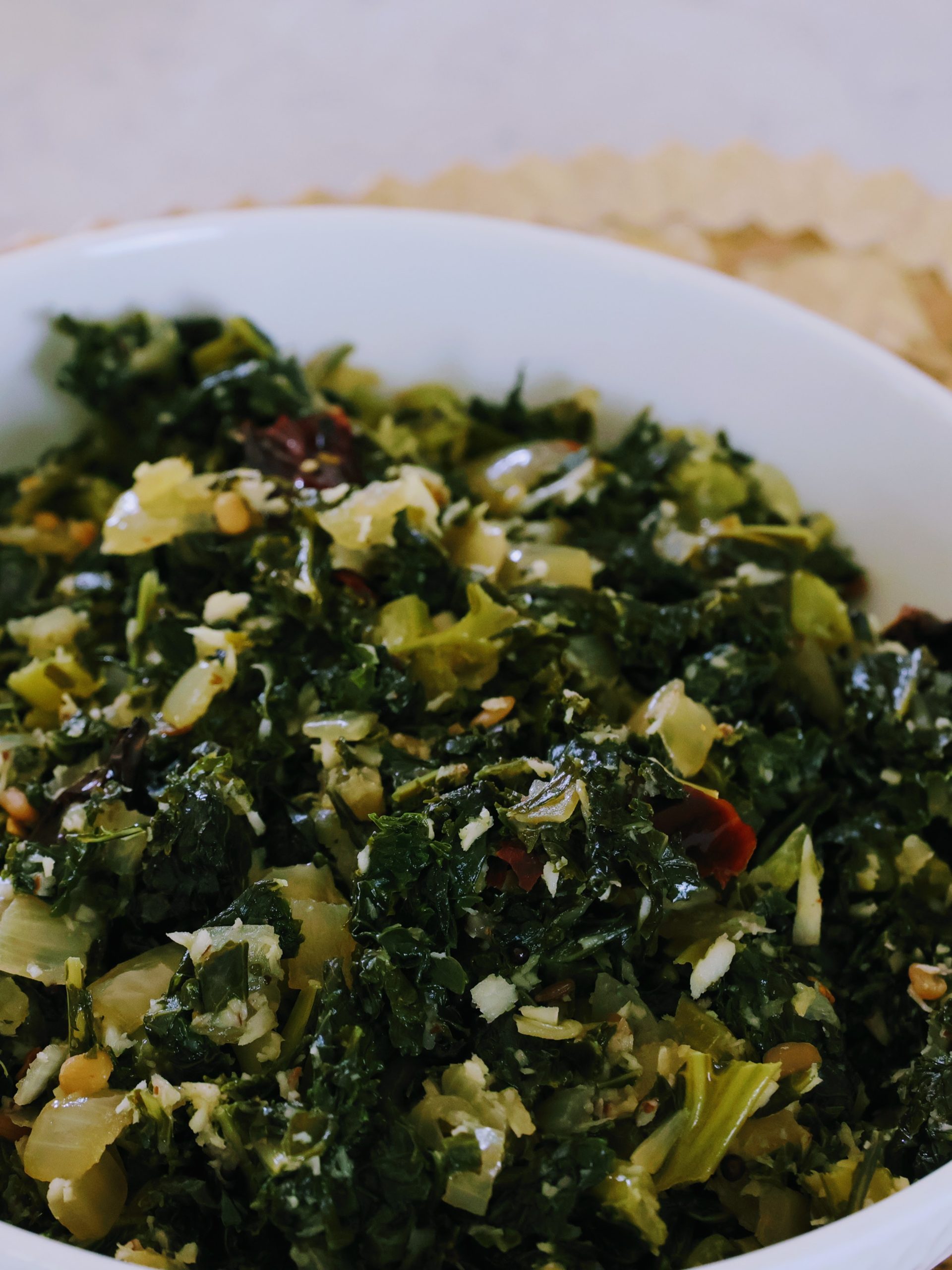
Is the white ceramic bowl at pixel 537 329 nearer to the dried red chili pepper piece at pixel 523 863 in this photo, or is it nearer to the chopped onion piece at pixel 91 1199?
the dried red chili pepper piece at pixel 523 863

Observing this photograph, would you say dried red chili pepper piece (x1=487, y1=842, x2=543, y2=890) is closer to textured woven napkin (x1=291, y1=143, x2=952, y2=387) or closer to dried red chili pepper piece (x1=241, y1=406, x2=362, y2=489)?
dried red chili pepper piece (x1=241, y1=406, x2=362, y2=489)

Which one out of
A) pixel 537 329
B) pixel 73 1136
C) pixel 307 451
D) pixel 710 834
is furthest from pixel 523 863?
pixel 537 329

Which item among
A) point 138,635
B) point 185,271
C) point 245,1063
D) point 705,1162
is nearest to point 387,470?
point 138,635

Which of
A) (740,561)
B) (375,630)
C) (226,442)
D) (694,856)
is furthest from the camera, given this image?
(226,442)

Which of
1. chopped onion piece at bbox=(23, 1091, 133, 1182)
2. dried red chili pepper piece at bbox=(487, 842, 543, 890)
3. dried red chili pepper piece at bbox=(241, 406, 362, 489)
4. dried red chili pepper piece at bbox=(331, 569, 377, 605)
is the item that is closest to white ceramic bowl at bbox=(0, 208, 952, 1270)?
dried red chili pepper piece at bbox=(241, 406, 362, 489)

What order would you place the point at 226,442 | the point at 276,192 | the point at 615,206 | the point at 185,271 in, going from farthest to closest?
the point at 276,192 → the point at 615,206 → the point at 185,271 → the point at 226,442

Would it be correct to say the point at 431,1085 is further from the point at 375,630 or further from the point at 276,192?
the point at 276,192

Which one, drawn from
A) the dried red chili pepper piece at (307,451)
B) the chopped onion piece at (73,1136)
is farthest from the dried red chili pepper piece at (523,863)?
the dried red chili pepper piece at (307,451)
